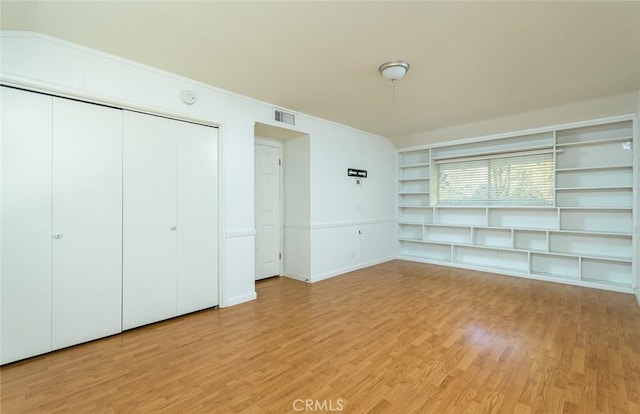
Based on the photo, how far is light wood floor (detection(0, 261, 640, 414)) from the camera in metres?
1.77

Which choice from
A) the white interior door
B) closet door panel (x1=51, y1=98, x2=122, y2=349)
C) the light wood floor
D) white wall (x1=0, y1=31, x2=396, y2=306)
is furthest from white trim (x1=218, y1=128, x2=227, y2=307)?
the white interior door

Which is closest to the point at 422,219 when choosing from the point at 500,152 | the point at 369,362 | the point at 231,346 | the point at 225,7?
the point at 500,152

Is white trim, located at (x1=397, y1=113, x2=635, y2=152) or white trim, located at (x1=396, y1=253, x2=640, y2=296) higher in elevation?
white trim, located at (x1=397, y1=113, x2=635, y2=152)

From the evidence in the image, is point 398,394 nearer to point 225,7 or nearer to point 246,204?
point 246,204

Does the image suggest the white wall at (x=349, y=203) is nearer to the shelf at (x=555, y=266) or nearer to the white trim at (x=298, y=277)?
the white trim at (x=298, y=277)

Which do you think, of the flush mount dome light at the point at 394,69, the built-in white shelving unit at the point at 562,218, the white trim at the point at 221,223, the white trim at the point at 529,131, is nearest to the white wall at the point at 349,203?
the built-in white shelving unit at the point at 562,218

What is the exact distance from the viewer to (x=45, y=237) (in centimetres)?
233

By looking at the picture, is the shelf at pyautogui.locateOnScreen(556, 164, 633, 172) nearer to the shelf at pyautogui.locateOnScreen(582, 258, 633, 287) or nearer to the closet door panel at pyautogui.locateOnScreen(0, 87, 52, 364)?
the shelf at pyautogui.locateOnScreen(582, 258, 633, 287)

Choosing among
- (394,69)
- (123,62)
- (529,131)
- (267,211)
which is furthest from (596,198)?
(123,62)

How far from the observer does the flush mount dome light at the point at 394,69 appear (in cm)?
271

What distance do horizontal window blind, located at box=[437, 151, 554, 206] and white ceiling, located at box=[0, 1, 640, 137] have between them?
4.70 feet

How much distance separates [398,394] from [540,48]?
3042 millimetres
